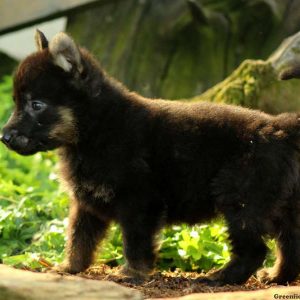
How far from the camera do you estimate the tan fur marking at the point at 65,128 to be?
5832 mm

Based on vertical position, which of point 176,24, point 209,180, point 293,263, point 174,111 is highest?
point 176,24

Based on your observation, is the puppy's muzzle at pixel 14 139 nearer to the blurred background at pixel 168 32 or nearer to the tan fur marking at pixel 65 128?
the tan fur marking at pixel 65 128

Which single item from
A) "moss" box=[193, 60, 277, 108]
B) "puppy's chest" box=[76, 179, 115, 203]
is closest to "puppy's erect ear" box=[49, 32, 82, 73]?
"puppy's chest" box=[76, 179, 115, 203]

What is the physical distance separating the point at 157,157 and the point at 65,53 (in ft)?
3.22

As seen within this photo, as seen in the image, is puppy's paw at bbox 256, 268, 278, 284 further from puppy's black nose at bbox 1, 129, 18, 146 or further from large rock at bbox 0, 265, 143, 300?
puppy's black nose at bbox 1, 129, 18, 146

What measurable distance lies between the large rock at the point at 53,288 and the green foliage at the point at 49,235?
164cm

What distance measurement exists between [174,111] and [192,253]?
1203 mm

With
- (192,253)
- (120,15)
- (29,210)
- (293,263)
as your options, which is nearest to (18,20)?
(120,15)

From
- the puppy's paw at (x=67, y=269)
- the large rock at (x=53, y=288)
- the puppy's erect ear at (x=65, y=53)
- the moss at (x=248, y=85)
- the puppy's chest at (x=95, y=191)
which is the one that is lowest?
the large rock at (x=53, y=288)

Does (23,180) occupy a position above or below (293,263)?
above

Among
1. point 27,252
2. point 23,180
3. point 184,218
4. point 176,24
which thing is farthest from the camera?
point 176,24

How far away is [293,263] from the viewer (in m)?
5.74

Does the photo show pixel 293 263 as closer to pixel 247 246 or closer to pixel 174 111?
pixel 247 246

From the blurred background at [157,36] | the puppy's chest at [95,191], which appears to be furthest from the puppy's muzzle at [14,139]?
the blurred background at [157,36]
